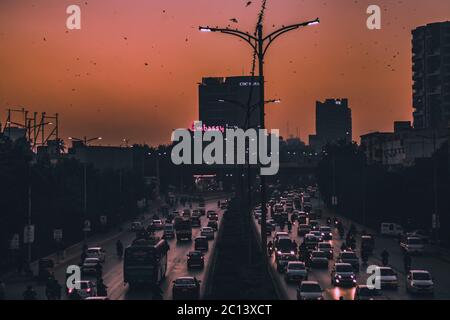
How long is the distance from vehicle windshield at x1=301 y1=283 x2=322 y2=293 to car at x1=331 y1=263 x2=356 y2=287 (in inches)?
398

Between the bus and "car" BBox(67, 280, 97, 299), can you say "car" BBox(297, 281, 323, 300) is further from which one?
the bus

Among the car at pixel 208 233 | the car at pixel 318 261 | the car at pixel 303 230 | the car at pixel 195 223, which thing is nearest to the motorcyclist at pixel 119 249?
the car at pixel 318 261

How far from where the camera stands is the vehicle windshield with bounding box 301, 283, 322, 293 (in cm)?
4238

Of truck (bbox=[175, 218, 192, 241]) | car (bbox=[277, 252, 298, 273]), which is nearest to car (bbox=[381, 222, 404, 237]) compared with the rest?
truck (bbox=[175, 218, 192, 241])

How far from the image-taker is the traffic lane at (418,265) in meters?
48.9

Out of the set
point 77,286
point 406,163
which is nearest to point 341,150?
point 406,163

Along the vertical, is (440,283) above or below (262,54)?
below

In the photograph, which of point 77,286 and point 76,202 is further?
point 76,202

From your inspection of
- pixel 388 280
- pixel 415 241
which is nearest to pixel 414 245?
pixel 415 241

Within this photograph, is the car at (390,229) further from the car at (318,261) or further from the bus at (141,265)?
the bus at (141,265)

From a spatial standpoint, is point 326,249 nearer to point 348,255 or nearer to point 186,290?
point 348,255

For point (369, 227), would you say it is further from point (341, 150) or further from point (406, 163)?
point (341, 150)
